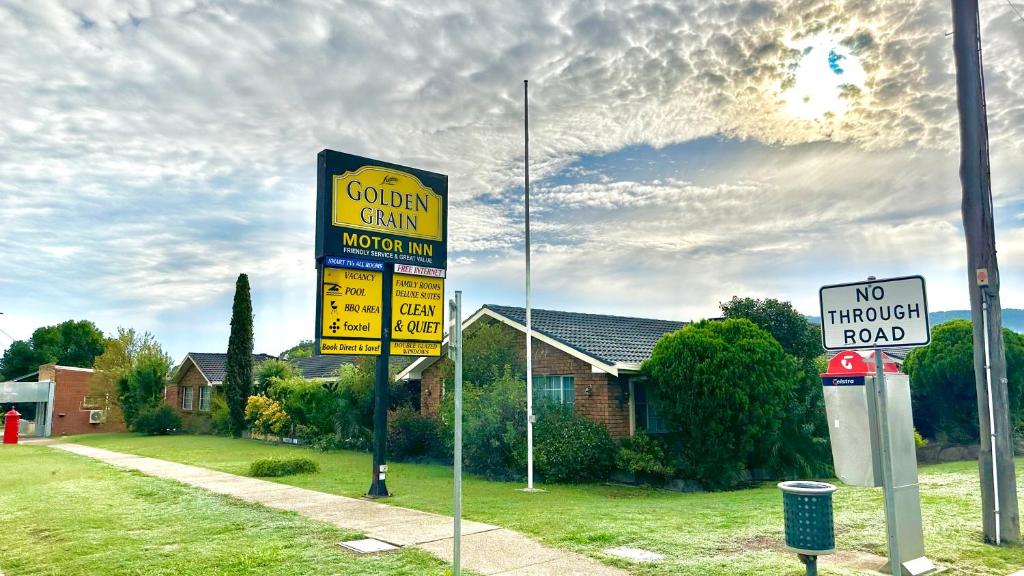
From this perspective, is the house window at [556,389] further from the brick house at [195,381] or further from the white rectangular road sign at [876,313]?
the brick house at [195,381]

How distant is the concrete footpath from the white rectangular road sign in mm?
3212

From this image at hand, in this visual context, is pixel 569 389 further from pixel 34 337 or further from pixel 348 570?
pixel 34 337

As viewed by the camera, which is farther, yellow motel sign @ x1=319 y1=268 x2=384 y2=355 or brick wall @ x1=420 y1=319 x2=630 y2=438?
brick wall @ x1=420 y1=319 x2=630 y2=438

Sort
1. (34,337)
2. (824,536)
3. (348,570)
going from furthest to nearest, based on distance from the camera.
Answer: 1. (34,337)
2. (348,570)
3. (824,536)

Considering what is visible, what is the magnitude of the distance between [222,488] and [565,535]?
28.4ft

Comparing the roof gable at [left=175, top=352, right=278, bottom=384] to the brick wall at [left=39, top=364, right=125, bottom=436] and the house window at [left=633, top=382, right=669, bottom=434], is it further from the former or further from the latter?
the house window at [left=633, top=382, right=669, bottom=434]

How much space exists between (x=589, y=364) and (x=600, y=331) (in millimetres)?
3449

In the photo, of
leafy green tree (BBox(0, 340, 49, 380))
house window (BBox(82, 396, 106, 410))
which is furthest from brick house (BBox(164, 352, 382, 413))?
leafy green tree (BBox(0, 340, 49, 380))

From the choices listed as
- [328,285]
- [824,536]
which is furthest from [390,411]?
[824,536]

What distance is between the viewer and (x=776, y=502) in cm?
1257

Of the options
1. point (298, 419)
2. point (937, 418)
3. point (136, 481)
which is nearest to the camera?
point (136, 481)

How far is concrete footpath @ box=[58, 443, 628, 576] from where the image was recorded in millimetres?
7816

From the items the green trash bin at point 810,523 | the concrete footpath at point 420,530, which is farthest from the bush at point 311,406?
the green trash bin at point 810,523

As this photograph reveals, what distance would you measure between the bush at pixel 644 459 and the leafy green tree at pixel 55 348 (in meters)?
72.3
